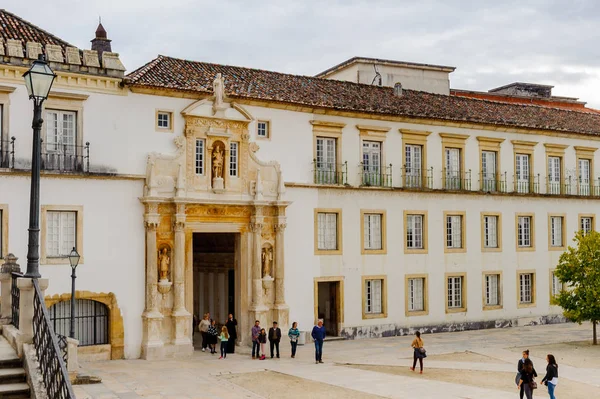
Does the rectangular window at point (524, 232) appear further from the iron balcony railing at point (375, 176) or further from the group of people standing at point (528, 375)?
the group of people standing at point (528, 375)

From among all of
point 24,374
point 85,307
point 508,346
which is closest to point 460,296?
point 508,346

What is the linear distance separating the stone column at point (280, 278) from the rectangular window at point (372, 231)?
13.3 ft

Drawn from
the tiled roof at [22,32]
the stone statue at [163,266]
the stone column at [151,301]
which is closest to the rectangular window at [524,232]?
the stone statue at [163,266]

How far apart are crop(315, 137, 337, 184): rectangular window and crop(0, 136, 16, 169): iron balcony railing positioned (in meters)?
11.1

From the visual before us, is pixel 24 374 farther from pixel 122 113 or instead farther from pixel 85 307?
pixel 122 113

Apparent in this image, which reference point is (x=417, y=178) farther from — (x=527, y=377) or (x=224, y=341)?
(x=527, y=377)

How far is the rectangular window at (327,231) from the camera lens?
29.1 metres

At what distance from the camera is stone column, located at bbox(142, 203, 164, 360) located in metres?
24.4

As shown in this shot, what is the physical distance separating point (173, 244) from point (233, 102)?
17.9 ft

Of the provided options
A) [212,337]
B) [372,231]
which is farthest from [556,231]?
[212,337]

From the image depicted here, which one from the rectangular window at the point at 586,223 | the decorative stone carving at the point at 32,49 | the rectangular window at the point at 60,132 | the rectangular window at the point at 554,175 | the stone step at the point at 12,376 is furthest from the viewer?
the rectangular window at the point at 586,223

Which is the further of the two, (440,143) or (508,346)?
(440,143)

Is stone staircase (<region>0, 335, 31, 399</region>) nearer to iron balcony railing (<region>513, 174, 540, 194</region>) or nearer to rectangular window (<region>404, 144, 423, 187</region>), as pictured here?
rectangular window (<region>404, 144, 423, 187</region>)

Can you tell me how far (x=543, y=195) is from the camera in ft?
115
